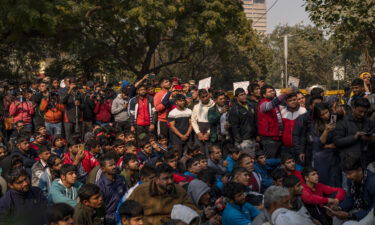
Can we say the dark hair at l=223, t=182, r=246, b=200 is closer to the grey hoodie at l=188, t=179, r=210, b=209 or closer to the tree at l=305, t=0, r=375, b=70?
the grey hoodie at l=188, t=179, r=210, b=209

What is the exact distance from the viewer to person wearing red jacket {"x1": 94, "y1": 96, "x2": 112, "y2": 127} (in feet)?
44.7

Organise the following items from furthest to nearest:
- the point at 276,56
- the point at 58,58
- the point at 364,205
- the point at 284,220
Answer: the point at 276,56
the point at 58,58
the point at 364,205
the point at 284,220

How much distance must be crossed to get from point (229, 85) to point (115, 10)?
21.7m

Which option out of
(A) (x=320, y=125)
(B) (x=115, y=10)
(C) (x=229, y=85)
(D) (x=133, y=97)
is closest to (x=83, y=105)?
(D) (x=133, y=97)

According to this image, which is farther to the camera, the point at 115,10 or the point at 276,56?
the point at 276,56

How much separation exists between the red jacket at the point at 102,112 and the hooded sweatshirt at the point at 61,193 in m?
6.00

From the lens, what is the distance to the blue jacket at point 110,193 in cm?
754

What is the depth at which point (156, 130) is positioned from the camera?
12.5 metres

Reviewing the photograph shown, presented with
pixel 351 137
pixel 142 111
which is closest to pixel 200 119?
pixel 142 111

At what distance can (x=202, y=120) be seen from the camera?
11430mm

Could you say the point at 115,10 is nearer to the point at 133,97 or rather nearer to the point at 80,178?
the point at 133,97

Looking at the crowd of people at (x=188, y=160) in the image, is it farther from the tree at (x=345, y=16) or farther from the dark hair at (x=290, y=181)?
the tree at (x=345, y=16)

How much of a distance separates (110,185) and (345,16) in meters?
10.2

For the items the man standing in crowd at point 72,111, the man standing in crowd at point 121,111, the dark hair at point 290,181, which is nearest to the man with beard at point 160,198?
the dark hair at point 290,181
